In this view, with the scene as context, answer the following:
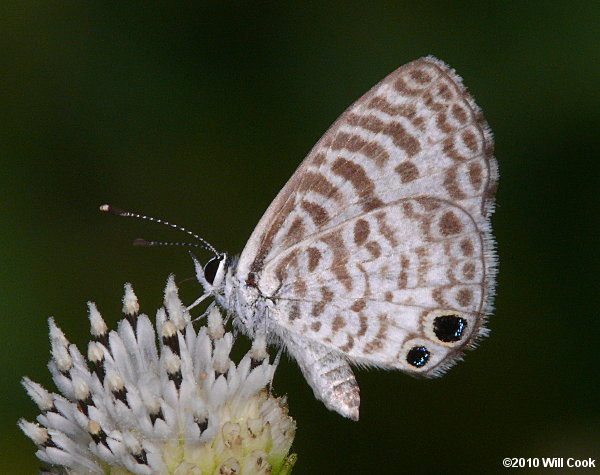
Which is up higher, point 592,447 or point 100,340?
point 100,340

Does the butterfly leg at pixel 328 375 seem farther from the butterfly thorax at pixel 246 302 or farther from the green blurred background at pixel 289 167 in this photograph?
the green blurred background at pixel 289 167

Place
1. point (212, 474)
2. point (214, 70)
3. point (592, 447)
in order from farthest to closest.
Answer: point (214, 70)
point (592, 447)
point (212, 474)

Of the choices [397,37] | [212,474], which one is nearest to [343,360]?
[212,474]

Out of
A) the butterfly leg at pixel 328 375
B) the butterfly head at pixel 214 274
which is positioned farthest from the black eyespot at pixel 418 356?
the butterfly head at pixel 214 274

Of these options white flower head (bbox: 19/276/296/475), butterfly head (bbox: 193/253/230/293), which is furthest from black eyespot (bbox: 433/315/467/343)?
butterfly head (bbox: 193/253/230/293)

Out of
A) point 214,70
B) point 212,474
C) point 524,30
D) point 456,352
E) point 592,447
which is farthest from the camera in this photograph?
point 214,70

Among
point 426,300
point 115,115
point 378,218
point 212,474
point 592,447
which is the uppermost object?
point 115,115

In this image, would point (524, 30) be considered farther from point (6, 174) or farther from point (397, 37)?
point (6, 174)

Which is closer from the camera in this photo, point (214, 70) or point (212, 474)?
point (212, 474)
